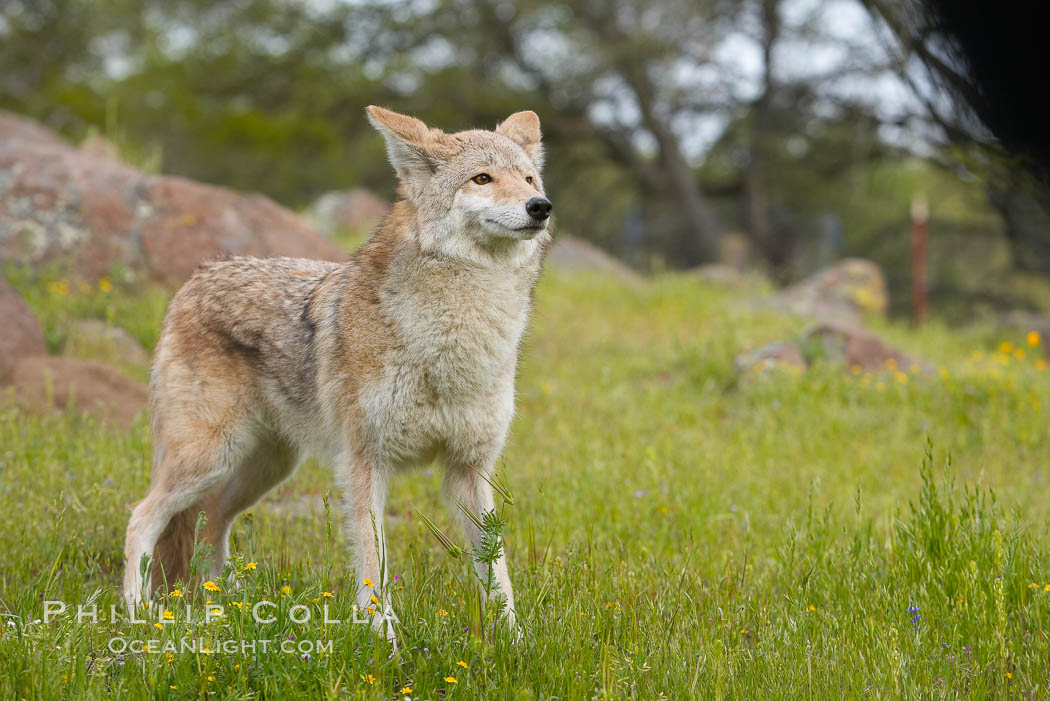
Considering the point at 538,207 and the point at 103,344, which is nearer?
the point at 538,207

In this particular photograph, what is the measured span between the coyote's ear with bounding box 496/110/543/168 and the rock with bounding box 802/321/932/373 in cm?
555

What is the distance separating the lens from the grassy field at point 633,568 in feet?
9.75

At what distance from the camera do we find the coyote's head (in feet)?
12.0

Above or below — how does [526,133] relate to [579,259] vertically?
above

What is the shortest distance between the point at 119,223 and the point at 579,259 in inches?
338

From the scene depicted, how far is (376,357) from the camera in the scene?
3688mm

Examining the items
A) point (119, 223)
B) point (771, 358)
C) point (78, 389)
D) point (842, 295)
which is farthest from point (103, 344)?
point (842, 295)

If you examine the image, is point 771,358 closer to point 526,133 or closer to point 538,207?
point 526,133

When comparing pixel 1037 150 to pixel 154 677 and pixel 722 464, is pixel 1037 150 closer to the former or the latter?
pixel 154 677

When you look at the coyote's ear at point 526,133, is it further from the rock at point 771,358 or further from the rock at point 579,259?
the rock at point 579,259

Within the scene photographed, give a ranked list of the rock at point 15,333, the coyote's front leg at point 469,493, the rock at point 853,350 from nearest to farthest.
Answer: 1. the coyote's front leg at point 469,493
2. the rock at point 15,333
3. the rock at point 853,350

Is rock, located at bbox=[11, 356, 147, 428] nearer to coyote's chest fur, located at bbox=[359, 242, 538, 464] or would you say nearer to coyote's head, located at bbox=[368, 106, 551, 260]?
coyote's chest fur, located at bbox=[359, 242, 538, 464]

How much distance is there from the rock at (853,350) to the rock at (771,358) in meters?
0.16

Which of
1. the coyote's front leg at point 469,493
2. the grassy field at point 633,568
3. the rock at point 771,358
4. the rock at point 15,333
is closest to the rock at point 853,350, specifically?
the rock at point 771,358
